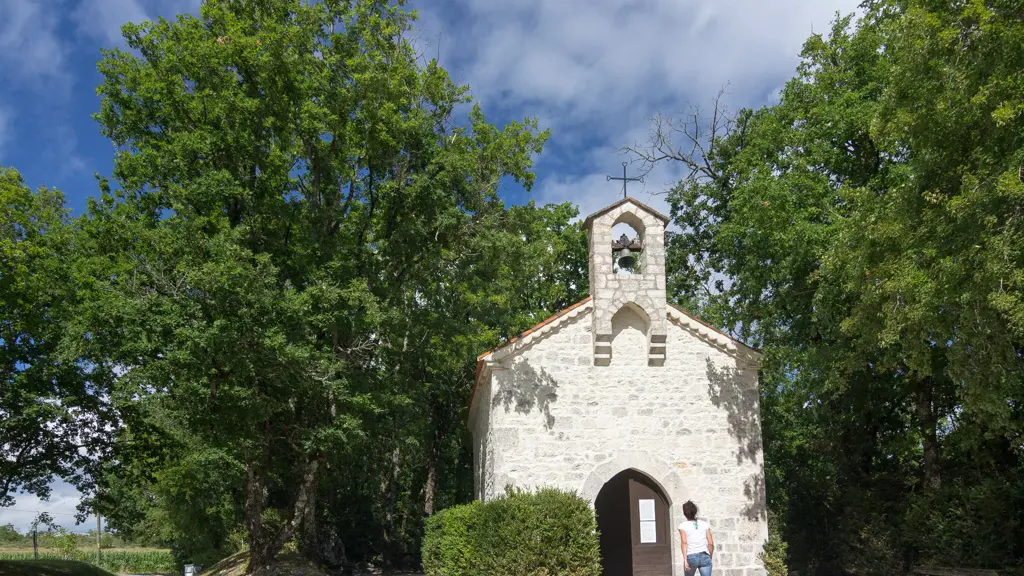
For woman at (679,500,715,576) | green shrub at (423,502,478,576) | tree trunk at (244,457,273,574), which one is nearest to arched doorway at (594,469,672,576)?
green shrub at (423,502,478,576)

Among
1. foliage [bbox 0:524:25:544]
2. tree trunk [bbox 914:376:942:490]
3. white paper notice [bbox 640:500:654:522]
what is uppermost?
tree trunk [bbox 914:376:942:490]

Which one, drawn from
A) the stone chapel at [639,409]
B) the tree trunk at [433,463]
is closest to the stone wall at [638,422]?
the stone chapel at [639,409]

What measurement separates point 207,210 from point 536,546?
38.4 ft

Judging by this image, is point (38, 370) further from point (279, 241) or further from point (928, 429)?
point (928, 429)

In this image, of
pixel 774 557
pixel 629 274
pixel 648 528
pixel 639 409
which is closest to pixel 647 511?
pixel 648 528

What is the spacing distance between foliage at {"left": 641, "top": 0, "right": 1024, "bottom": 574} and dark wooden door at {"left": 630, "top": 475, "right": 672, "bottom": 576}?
4.39 meters

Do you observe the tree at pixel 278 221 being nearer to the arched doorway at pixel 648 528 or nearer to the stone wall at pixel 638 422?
the stone wall at pixel 638 422

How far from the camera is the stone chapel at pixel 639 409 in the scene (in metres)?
13.8

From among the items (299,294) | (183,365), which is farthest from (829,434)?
(183,365)

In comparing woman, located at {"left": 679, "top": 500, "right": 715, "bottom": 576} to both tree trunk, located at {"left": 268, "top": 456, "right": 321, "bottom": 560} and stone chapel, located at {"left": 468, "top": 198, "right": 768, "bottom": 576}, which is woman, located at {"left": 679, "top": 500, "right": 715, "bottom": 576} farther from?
tree trunk, located at {"left": 268, "top": 456, "right": 321, "bottom": 560}

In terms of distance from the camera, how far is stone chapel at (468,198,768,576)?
45.2 ft

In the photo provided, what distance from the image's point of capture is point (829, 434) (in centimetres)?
1998

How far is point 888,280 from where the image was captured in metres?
11.2

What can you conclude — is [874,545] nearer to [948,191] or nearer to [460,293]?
[948,191]
